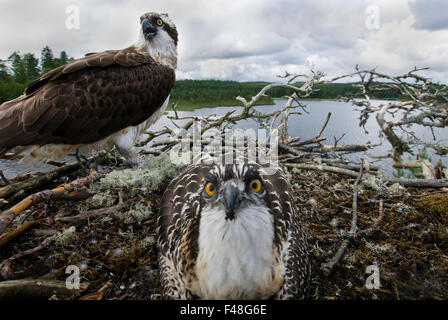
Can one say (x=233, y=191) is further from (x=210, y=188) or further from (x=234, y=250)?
(x=234, y=250)

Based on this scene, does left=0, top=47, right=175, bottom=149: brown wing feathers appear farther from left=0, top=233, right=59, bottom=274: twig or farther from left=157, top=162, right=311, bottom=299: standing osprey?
left=157, top=162, right=311, bottom=299: standing osprey

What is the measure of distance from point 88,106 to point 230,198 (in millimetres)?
3039

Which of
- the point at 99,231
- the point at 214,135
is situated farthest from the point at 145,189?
the point at 214,135

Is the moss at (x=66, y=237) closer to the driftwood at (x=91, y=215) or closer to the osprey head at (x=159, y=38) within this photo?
the driftwood at (x=91, y=215)

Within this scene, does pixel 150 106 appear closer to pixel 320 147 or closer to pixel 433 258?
pixel 320 147

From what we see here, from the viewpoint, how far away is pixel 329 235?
3.07 metres

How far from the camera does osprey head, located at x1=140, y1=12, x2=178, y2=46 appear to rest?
4.36 metres

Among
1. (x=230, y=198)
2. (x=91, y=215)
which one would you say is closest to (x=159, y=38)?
(x=91, y=215)

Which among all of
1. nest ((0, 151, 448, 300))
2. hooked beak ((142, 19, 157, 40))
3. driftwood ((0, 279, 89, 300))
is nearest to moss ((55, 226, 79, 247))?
nest ((0, 151, 448, 300))

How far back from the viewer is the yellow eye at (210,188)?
6.29ft

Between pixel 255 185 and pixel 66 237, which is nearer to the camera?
pixel 255 185

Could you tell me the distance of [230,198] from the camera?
1.71 meters

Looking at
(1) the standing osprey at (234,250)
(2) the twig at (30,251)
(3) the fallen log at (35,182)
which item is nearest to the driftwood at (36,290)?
(2) the twig at (30,251)

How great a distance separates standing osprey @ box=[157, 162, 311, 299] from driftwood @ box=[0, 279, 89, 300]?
2.74 ft
